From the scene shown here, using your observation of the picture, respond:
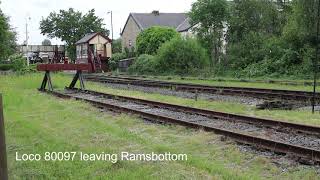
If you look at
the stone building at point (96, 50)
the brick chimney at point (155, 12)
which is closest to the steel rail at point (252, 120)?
the stone building at point (96, 50)

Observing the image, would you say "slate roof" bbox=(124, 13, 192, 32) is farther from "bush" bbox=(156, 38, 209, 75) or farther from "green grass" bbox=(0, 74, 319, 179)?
"green grass" bbox=(0, 74, 319, 179)

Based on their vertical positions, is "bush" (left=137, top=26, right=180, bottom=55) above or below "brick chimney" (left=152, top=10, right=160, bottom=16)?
below

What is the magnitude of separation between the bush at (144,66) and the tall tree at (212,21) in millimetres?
5208

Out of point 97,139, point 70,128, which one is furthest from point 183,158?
point 70,128

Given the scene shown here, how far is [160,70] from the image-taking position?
42.9m

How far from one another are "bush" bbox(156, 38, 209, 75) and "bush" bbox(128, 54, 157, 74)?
236 centimetres

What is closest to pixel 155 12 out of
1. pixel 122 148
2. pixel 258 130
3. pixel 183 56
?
pixel 183 56

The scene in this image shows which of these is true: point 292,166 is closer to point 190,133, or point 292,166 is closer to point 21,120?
point 190,133

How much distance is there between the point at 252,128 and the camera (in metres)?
11.0

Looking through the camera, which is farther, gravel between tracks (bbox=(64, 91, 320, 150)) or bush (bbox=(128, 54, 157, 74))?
bush (bbox=(128, 54, 157, 74))

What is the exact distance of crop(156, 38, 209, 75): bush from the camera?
132 ft

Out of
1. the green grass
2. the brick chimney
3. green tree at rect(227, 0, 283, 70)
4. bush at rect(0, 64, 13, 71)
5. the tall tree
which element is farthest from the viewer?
the brick chimney

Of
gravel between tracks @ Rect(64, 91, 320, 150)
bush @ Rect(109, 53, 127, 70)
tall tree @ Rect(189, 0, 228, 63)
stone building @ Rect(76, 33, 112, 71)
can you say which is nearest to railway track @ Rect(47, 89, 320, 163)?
gravel between tracks @ Rect(64, 91, 320, 150)

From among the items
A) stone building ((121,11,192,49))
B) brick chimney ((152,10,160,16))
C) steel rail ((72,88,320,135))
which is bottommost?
steel rail ((72,88,320,135))
